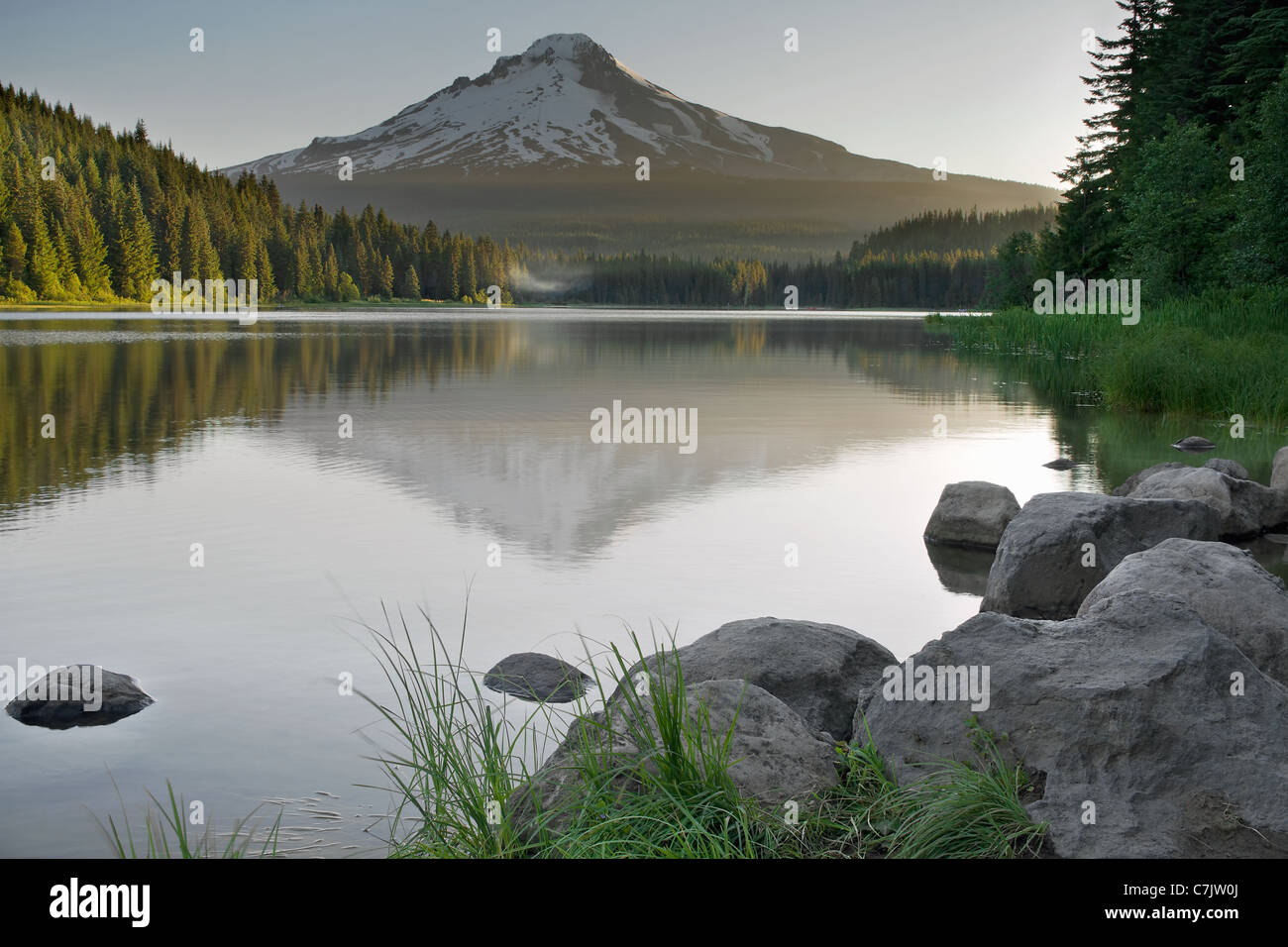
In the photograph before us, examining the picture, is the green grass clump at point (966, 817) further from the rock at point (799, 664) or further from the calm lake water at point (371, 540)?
the calm lake water at point (371, 540)

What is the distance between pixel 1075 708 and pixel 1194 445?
556 inches

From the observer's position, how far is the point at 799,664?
5918 millimetres

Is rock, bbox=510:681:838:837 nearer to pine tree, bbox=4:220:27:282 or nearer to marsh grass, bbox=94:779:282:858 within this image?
marsh grass, bbox=94:779:282:858

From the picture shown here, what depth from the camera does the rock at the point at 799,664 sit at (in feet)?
19.0

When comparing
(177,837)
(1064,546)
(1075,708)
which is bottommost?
(177,837)

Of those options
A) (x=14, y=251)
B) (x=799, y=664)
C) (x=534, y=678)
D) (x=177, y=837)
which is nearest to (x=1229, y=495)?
(x=799, y=664)

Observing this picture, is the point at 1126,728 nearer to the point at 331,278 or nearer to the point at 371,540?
the point at 371,540

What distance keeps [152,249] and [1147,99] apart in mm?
106963

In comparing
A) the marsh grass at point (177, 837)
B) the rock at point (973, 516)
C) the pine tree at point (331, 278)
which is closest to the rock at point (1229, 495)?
the rock at point (973, 516)

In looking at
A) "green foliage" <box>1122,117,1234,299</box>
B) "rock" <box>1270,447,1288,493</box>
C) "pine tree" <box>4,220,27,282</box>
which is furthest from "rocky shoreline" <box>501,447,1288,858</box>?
"pine tree" <box>4,220,27,282</box>

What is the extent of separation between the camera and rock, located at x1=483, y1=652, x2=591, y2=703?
22.1 ft

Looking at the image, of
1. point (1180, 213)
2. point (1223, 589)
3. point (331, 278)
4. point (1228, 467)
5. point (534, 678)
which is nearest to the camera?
point (1223, 589)

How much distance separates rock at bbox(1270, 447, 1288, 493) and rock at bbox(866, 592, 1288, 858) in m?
7.93
